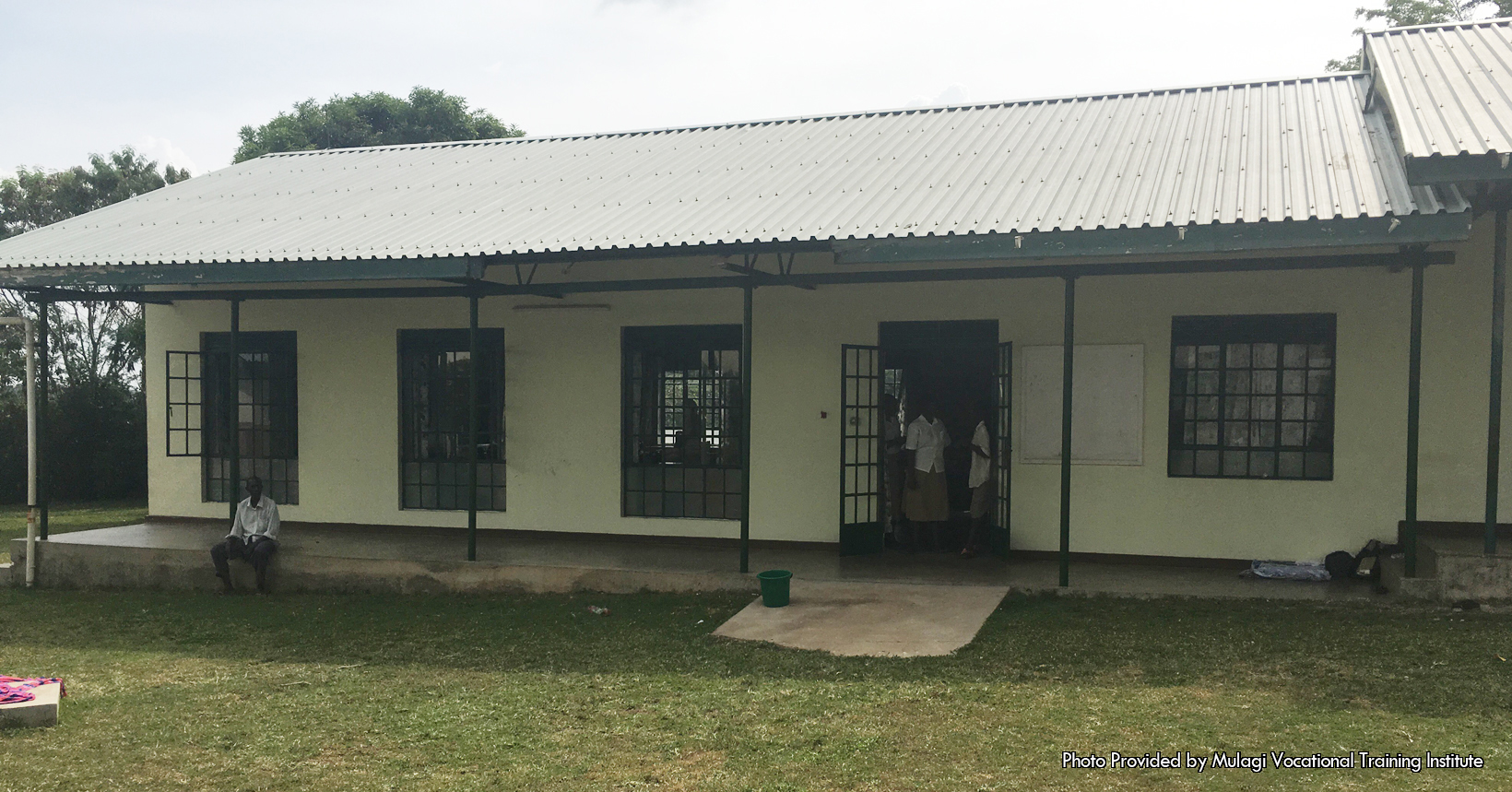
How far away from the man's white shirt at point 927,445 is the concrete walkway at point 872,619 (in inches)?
64.4

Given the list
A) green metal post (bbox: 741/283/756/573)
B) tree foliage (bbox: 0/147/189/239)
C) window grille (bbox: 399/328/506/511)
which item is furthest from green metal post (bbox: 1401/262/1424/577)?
tree foliage (bbox: 0/147/189/239)

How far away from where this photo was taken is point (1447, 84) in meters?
9.00

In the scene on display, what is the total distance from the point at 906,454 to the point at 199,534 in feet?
23.0

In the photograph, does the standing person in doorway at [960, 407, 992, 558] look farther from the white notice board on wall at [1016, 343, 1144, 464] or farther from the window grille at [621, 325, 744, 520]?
the window grille at [621, 325, 744, 520]

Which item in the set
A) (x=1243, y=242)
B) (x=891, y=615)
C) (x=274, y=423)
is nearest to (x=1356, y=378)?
(x=1243, y=242)

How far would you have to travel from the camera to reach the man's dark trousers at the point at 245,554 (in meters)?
10.1

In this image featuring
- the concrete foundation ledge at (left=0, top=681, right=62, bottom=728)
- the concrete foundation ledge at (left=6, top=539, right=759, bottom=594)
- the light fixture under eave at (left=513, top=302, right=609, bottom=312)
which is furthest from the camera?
the light fixture under eave at (left=513, top=302, right=609, bottom=312)

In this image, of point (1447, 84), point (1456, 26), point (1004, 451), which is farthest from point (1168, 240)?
point (1456, 26)

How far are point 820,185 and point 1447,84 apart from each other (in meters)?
4.96

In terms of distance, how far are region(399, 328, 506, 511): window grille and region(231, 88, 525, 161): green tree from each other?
16418 mm

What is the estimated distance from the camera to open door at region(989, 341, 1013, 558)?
9.73 m

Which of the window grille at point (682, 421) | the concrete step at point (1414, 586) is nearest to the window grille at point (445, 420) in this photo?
the window grille at point (682, 421)

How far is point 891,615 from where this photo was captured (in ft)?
25.6

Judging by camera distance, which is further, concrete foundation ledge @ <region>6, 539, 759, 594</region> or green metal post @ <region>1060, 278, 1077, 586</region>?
concrete foundation ledge @ <region>6, 539, 759, 594</region>
